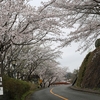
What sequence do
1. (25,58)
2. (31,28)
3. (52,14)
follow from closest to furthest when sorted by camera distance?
1. (52,14)
2. (31,28)
3. (25,58)

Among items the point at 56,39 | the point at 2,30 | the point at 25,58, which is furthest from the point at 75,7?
the point at 25,58

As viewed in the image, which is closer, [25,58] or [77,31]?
[77,31]

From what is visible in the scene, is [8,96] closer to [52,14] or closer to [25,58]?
[52,14]

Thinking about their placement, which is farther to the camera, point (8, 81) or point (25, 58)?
point (25, 58)

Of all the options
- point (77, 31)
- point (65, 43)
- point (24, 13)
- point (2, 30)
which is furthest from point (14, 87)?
point (77, 31)

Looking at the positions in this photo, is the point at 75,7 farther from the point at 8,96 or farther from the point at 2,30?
the point at 8,96

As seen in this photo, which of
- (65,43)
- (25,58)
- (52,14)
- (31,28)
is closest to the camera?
(52,14)

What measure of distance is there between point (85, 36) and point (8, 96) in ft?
22.4

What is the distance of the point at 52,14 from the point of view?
11578 millimetres

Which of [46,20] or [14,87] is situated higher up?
[46,20]

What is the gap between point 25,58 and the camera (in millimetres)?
24969

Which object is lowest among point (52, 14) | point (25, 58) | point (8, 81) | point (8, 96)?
point (8, 96)

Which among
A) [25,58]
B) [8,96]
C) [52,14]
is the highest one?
[52,14]

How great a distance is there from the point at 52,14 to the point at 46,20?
0.49 m
